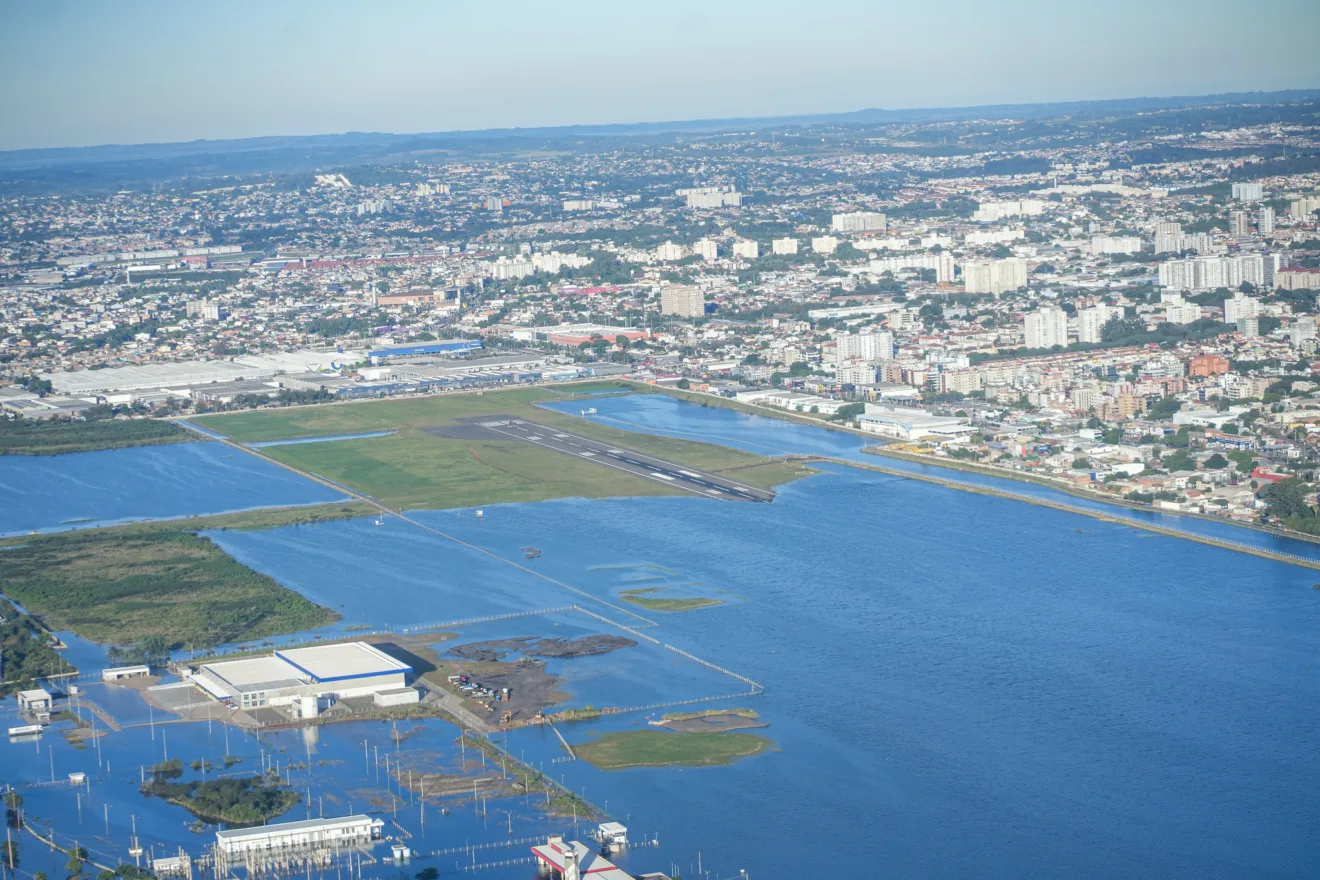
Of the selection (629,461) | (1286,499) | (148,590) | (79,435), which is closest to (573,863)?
(148,590)

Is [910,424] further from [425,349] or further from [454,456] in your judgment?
[425,349]

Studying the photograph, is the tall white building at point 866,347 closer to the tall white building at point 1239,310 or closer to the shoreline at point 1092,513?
the tall white building at point 1239,310

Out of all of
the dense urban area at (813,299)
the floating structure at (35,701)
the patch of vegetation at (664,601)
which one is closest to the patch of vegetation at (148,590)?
the floating structure at (35,701)

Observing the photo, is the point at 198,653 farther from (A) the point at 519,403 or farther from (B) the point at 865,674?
(A) the point at 519,403

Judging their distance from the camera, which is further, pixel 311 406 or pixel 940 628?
pixel 311 406

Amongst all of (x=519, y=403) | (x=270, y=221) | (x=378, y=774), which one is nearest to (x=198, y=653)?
(x=378, y=774)

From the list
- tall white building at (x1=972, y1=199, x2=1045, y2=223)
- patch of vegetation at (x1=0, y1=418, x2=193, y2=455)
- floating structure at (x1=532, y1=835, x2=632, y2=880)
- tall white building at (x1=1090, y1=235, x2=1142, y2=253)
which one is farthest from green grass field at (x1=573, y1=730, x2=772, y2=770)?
tall white building at (x1=972, y1=199, x2=1045, y2=223)

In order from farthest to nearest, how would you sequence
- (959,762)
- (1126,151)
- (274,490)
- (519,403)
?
(1126,151) < (519,403) < (274,490) < (959,762)
